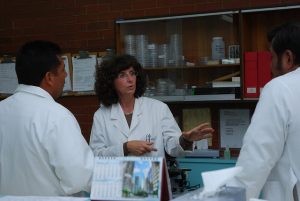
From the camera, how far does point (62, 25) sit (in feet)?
14.0

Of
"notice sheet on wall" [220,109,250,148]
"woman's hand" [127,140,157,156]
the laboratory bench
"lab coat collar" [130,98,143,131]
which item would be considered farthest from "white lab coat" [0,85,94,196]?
"notice sheet on wall" [220,109,250,148]

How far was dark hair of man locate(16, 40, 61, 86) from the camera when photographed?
A: 185cm

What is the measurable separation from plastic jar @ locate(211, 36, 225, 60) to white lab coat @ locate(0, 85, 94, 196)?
6.47 ft

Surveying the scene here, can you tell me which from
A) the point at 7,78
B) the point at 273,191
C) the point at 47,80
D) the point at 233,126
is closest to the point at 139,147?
the point at 47,80

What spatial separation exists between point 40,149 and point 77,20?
8.86ft

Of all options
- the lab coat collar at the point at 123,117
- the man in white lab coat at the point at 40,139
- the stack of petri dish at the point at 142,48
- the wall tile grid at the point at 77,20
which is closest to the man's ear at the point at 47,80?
the man in white lab coat at the point at 40,139

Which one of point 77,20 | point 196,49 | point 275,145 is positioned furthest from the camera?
point 77,20

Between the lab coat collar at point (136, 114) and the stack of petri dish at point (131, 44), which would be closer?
the lab coat collar at point (136, 114)

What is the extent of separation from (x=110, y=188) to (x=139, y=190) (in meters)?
0.09

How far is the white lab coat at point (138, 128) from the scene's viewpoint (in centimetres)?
263

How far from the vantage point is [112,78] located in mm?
2791

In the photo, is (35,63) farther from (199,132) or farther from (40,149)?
(199,132)

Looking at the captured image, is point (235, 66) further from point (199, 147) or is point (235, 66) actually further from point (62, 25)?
point (62, 25)

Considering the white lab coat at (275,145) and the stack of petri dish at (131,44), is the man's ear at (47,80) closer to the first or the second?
the white lab coat at (275,145)
